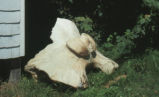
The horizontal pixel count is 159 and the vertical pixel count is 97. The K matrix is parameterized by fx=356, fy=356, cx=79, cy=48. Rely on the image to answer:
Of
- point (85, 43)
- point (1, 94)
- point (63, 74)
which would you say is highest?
point (85, 43)

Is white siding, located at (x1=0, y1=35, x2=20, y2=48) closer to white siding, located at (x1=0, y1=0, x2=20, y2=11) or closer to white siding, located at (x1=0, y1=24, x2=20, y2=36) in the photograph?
white siding, located at (x1=0, y1=24, x2=20, y2=36)

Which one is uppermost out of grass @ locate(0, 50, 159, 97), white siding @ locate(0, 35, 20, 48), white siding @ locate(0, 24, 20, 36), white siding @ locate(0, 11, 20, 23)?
white siding @ locate(0, 11, 20, 23)

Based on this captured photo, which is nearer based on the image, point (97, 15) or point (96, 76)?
point (96, 76)

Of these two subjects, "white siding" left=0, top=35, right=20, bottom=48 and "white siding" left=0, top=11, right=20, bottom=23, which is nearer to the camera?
"white siding" left=0, top=11, right=20, bottom=23

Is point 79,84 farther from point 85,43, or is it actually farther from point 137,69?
point 137,69

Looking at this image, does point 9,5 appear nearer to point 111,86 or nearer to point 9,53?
point 9,53

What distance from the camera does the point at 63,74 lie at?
5.03m

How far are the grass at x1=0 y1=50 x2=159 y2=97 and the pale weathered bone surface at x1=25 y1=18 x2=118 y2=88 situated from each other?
0.15 metres

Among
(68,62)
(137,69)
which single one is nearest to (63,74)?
(68,62)

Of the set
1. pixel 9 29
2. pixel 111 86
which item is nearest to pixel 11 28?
pixel 9 29

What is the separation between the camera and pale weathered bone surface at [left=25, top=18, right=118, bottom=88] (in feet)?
16.5

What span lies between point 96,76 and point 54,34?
97cm

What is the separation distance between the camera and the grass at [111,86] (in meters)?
5.00

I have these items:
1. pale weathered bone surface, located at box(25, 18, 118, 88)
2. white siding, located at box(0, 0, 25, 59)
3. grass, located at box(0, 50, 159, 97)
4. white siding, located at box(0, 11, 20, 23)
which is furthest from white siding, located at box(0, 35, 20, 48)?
grass, located at box(0, 50, 159, 97)
